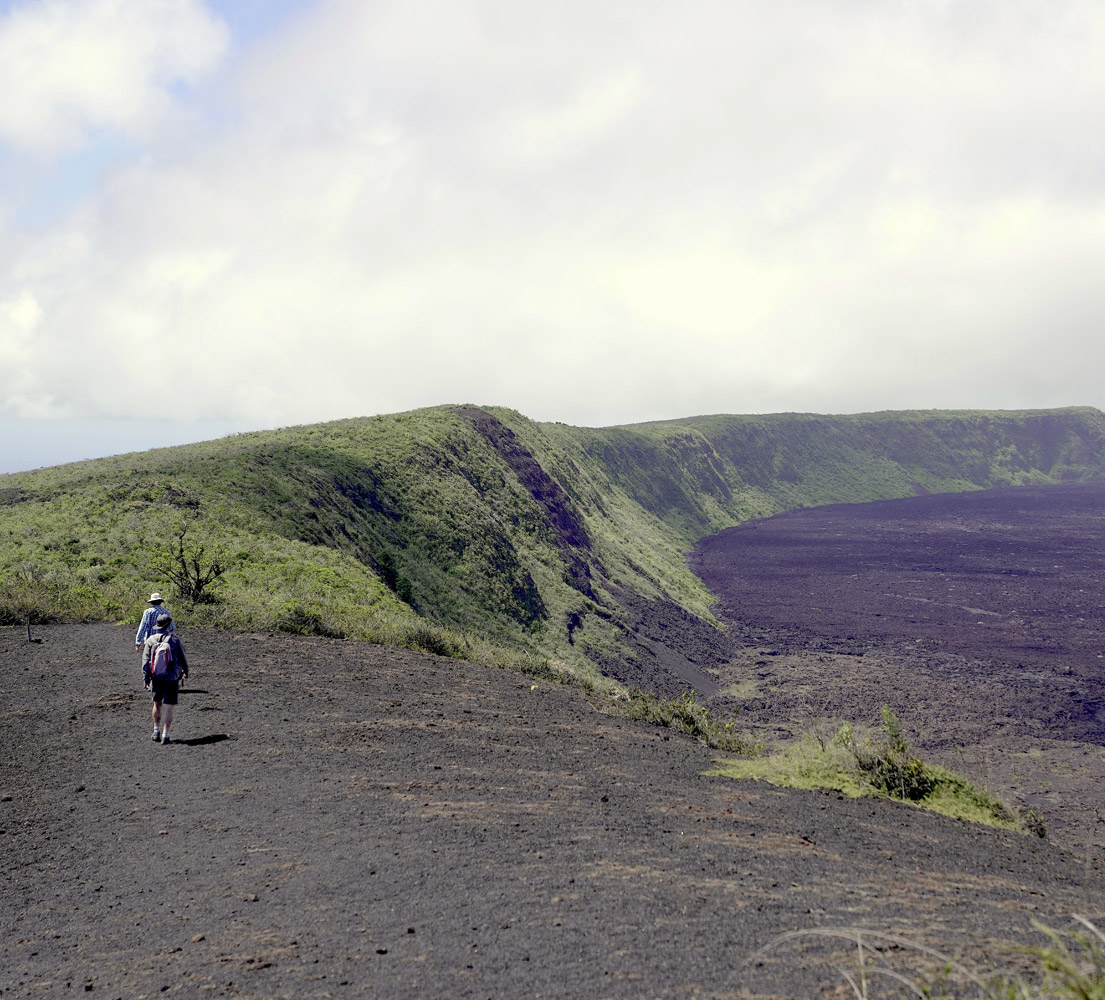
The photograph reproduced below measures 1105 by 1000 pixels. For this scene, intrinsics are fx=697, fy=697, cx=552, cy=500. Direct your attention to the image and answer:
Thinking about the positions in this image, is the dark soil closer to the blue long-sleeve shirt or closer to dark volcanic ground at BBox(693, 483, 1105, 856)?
the blue long-sleeve shirt

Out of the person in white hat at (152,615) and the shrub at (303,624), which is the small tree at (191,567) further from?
the person in white hat at (152,615)

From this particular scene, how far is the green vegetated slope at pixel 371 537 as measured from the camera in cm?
1831

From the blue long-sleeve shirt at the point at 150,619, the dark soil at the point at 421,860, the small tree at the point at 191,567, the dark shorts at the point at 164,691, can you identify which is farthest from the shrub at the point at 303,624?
the dark shorts at the point at 164,691

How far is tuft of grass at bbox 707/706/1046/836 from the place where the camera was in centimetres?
1082

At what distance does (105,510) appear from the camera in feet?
80.0

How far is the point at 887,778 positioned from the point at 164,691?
11272 millimetres

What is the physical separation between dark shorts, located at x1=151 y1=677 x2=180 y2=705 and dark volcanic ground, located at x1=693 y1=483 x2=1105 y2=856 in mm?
20199

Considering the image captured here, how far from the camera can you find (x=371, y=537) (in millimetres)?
32594

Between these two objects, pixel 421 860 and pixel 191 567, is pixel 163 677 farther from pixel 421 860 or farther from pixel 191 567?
pixel 191 567

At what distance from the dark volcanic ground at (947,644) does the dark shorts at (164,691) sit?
20.2 metres

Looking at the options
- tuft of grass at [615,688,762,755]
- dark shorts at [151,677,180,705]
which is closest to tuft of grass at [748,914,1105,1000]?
tuft of grass at [615,688,762,755]

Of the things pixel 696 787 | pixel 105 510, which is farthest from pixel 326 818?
pixel 105 510

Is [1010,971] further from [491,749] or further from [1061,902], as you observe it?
[491,749]

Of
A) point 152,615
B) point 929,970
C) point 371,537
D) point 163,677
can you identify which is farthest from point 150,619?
point 371,537
